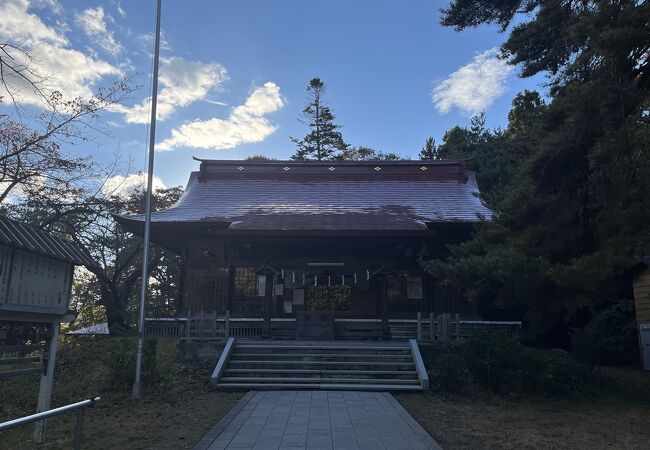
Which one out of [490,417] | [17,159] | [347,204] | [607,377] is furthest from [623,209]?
[17,159]

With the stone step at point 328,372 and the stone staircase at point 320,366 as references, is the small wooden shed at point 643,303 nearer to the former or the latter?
the stone staircase at point 320,366

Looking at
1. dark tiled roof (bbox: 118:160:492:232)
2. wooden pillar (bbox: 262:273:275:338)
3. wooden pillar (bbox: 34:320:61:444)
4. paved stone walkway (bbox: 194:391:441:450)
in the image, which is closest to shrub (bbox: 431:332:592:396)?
paved stone walkway (bbox: 194:391:441:450)

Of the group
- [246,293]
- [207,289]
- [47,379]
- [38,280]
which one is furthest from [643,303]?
[38,280]

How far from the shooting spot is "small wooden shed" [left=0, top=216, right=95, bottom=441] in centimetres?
709

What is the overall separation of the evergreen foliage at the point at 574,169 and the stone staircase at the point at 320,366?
3077 mm

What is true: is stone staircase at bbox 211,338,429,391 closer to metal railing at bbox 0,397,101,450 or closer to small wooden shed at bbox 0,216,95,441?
small wooden shed at bbox 0,216,95,441

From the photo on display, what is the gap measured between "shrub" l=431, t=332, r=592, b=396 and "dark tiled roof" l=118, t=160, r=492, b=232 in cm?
540

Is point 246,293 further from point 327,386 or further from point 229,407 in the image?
point 229,407

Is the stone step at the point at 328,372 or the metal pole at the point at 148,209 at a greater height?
the metal pole at the point at 148,209

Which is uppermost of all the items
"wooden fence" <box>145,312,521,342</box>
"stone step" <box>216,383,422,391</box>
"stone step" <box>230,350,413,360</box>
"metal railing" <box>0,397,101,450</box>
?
"wooden fence" <box>145,312,521,342</box>

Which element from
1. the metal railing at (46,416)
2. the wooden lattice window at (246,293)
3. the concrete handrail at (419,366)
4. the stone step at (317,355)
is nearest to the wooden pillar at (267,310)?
the stone step at (317,355)

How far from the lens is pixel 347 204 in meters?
21.0

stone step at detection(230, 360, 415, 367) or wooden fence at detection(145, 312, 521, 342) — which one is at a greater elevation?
wooden fence at detection(145, 312, 521, 342)

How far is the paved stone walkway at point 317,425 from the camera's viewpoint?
22.5 feet
